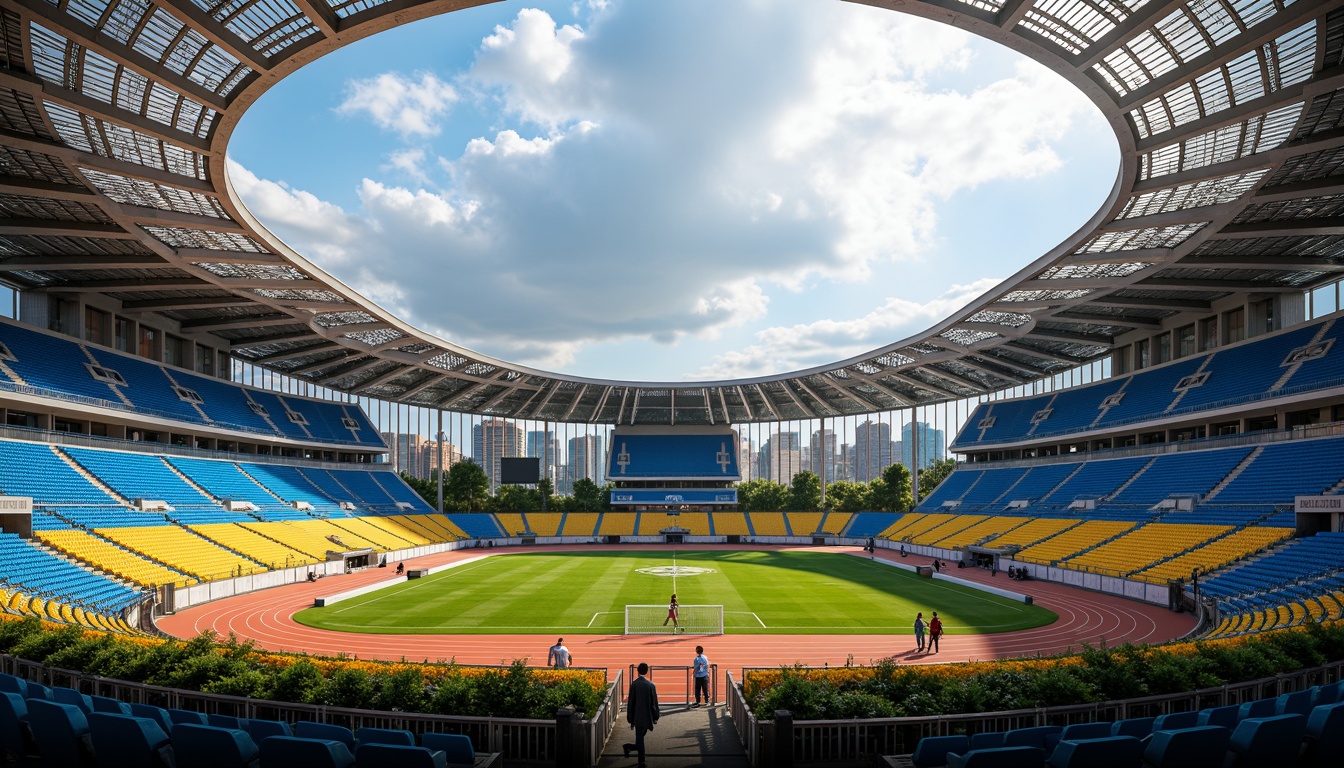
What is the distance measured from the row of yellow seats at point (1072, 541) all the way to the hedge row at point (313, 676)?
37.2 meters

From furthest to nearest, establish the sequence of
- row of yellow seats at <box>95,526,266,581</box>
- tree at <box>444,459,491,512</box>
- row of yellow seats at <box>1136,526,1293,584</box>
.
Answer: tree at <box>444,459,491,512</box>, row of yellow seats at <box>95,526,266,581</box>, row of yellow seats at <box>1136,526,1293,584</box>

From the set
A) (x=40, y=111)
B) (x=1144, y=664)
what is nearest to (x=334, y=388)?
(x=40, y=111)

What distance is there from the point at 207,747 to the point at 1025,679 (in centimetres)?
1160

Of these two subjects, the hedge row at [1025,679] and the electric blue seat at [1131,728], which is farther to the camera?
the hedge row at [1025,679]

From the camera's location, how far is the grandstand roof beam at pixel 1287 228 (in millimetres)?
30312

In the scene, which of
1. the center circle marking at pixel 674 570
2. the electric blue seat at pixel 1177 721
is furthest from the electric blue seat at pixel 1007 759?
the center circle marking at pixel 674 570

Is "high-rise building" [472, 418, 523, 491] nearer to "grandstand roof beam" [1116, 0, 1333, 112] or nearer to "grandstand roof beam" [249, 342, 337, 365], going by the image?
"grandstand roof beam" [249, 342, 337, 365]

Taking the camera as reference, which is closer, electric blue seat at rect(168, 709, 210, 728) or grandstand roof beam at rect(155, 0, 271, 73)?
electric blue seat at rect(168, 709, 210, 728)

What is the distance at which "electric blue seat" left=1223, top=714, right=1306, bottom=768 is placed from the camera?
7383 mm

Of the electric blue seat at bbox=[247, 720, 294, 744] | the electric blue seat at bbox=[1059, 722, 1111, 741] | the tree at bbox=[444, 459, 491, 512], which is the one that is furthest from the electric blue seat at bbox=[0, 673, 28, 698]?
the tree at bbox=[444, 459, 491, 512]

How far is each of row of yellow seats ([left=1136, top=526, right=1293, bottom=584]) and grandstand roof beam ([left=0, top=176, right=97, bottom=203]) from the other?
46919 millimetres

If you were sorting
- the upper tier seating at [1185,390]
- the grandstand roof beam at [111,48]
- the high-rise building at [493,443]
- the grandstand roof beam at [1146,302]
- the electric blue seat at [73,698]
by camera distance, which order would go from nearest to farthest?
the electric blue seat at [73,698]
the grandstand roof beam at [111,48]
the upper tier seating at [1185,390]
the grandstand roof beam at [1146,302]
the high-rise building at [493,443]

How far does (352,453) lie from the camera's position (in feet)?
230

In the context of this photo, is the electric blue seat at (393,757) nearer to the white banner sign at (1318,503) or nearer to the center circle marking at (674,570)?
the white banner sign at (1318,503)
